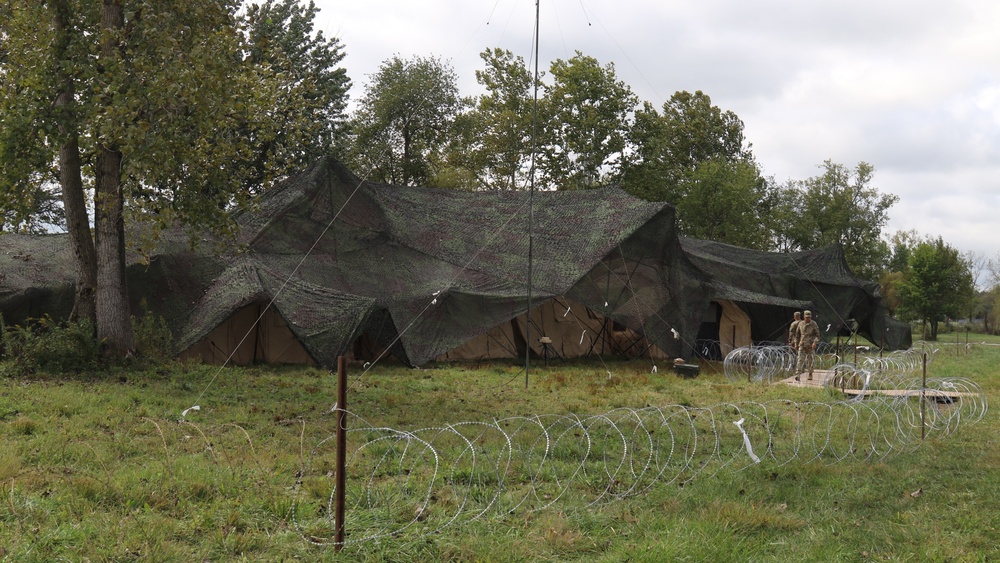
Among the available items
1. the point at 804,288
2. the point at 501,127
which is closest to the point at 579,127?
the point at 501,127

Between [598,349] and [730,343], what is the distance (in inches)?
202

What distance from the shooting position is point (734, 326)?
26531mm

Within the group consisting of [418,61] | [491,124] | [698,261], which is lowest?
[698,261]

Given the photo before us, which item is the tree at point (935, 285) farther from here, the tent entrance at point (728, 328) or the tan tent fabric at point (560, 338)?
the tan tent fabric at point (560, 338)

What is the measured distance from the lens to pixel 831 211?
2352 inches

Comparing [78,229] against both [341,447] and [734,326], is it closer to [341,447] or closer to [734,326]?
[341,447]

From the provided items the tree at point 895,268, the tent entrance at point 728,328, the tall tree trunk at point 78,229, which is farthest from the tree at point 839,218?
the tall tree trunk at point 78,229

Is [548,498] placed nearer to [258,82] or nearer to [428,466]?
[428,466]

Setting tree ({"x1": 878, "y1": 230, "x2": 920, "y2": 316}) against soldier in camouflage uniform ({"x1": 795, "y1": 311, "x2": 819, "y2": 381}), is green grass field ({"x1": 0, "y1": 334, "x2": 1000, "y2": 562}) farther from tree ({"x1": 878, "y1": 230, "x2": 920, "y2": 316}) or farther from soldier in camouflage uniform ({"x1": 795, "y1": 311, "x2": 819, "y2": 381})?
tree ({"x1": 878, "y1": 230, "x2": 920, "y2": 316})

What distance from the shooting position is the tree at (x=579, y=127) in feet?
144

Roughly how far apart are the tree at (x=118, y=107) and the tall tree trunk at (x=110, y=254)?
0.06ft

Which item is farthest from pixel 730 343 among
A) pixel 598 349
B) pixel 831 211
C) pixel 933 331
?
pixel 831 211

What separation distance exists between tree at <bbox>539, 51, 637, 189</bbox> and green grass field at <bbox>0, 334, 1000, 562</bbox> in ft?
107

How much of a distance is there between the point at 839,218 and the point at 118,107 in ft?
180
